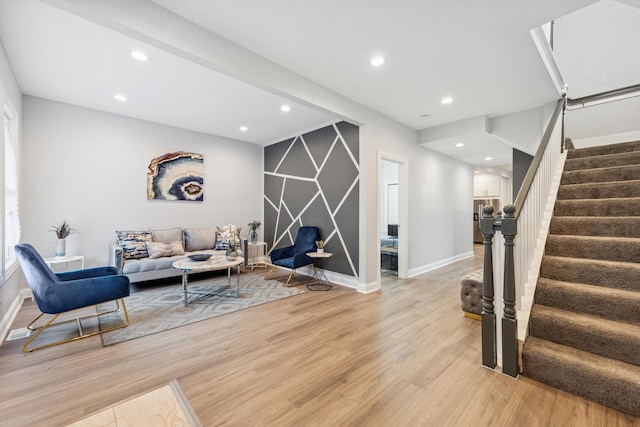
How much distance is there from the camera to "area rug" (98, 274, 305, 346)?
283cm

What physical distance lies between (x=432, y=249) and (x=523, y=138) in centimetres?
264

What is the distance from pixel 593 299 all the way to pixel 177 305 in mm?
4266

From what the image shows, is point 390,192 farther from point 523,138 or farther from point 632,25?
point 632,25

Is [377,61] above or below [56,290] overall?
above

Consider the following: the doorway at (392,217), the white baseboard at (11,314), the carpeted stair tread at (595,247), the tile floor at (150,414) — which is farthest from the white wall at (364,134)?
the tile floor at (150,414)

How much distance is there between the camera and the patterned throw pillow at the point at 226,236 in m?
5.31

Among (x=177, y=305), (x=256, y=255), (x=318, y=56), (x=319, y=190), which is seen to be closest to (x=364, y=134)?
(x=319, y=190)

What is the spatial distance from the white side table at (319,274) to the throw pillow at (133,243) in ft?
9.07

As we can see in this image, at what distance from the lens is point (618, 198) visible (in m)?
2.82

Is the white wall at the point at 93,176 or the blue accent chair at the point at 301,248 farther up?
the white wall at the point at 93,176

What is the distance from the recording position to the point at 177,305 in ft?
11.5

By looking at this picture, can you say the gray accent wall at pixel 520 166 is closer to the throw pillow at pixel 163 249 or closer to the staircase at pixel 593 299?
the staircase at pixel 593 299

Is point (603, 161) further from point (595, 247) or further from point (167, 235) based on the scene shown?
point (167, 235)

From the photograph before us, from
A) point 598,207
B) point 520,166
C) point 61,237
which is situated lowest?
point 61,237
